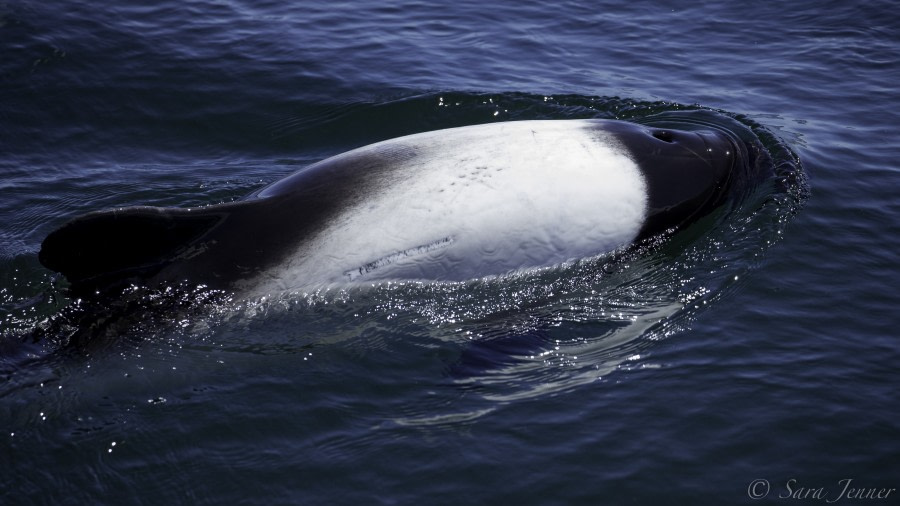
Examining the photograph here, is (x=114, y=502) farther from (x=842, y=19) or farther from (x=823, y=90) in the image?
(x=842, y=19)

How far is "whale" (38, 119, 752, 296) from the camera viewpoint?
890 cm

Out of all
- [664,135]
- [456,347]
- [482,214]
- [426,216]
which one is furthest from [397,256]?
[664,135]

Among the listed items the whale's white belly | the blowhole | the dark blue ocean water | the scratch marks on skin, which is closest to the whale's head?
the blowhole

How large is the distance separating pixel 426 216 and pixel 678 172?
2924 mm

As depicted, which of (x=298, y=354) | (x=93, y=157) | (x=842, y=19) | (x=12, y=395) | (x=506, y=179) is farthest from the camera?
(x=842, y=19)

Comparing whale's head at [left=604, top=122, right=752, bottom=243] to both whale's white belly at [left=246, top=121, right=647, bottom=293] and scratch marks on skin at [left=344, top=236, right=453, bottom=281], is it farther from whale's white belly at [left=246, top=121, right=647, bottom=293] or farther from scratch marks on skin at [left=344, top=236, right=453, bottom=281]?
scratch marks on skin at [left=344, top=236, right=453, bottom=281]

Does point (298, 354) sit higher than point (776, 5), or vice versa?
point (776, 5)

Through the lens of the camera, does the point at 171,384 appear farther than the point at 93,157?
No

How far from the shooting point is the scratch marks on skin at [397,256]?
9367 mm

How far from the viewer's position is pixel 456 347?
9.18m

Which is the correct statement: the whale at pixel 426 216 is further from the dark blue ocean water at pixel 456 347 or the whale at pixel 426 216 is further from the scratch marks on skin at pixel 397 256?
the dark blue ocean water at pixel 456 347

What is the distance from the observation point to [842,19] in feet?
62.9

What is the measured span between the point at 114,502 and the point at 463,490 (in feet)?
9.03

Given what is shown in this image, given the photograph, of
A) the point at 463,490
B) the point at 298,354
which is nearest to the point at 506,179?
the point at 298,354
